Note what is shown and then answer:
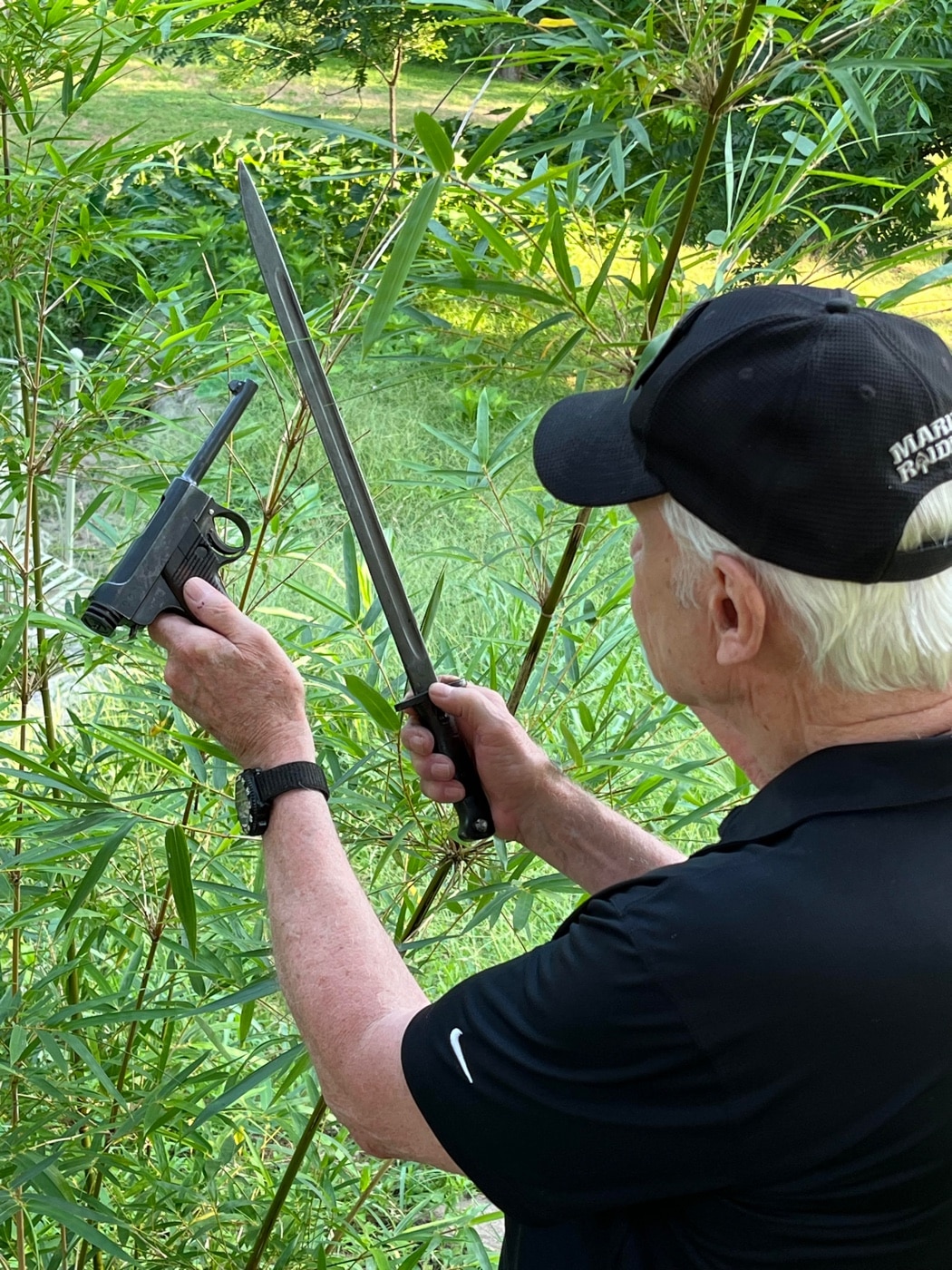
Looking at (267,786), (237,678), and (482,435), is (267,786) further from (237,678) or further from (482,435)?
(482,435)

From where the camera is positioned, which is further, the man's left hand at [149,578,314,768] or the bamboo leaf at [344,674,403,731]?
the bamboo leaf at [344,674,403,731]

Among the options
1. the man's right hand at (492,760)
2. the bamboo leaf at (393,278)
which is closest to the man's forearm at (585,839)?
the man's right hand at (492,760)

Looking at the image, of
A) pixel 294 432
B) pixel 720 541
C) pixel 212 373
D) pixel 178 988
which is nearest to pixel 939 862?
pixel 720 541

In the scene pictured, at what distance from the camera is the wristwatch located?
0.95 meters

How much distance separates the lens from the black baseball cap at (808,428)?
74 centimetres

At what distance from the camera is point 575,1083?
2.30 ft

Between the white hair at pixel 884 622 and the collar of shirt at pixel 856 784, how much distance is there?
0.13 ft

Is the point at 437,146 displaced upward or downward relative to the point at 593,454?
upward

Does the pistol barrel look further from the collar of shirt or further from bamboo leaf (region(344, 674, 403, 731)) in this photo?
the collar of shirt

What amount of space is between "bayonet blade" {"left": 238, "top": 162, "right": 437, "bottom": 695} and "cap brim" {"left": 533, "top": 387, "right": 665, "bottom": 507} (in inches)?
5.7

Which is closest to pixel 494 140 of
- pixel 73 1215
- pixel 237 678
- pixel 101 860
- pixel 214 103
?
pixel 237 678

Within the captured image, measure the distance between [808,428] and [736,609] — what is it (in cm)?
11

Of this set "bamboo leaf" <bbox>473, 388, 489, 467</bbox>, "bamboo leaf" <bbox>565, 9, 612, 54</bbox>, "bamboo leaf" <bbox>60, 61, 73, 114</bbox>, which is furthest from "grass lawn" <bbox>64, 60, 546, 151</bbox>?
"bamboo leaf" <bbox>565, 9, 612, 54</bbox>

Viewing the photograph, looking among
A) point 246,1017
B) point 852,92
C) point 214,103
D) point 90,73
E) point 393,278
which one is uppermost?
point 214,103
